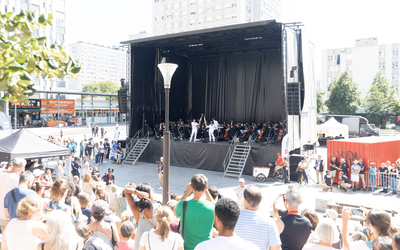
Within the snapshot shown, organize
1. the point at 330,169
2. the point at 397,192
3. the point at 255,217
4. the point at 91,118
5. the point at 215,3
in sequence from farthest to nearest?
the point at 215,3, the point at 91,118, the point at 330,169, the point at 397,192, the point at 255,217

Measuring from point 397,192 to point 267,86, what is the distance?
42.6 ft

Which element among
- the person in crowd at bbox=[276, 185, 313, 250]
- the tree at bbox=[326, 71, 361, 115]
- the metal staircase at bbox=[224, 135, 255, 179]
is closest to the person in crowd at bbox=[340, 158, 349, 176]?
the metal staircase at bbox=[224, 135, 255, 179]

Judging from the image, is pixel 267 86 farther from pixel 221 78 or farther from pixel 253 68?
pixel 221 78

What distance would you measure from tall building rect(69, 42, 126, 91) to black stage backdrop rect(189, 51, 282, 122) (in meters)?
113

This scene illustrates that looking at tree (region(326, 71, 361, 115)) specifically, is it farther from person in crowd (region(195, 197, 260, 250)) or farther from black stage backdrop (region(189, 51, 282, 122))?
person in crowd (region(195, 197, 260, 250))

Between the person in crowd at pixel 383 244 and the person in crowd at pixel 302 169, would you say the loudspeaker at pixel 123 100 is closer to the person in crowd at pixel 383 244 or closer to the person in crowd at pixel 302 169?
the person in crowd at pixel 302 169

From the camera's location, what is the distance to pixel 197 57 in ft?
85.9

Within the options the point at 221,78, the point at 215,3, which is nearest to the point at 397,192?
the point at 221,78

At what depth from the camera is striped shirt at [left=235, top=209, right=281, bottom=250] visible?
2936 mm

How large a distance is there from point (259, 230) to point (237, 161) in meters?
13.9

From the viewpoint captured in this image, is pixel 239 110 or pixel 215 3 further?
pixel 215 3

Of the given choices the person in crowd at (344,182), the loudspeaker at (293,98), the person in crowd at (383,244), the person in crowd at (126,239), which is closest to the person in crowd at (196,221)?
the person in crowd at (126,239)

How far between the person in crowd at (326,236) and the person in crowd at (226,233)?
103cm

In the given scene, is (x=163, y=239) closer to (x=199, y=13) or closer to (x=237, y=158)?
(x=237, y=158)
